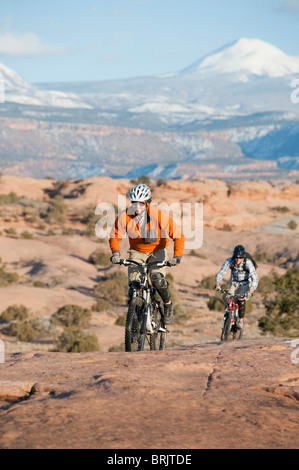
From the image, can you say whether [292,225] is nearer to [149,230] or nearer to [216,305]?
[216,305]

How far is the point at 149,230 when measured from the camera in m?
8.02

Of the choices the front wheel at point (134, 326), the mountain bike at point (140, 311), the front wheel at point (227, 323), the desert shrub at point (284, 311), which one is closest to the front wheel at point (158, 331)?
the mountain bike at point (140, 311)

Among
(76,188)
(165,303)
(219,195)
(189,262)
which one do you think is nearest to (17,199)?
(76,188)

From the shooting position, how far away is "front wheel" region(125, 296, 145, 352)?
795 cm

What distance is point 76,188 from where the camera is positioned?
6081 centimetres

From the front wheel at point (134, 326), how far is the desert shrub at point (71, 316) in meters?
13.5

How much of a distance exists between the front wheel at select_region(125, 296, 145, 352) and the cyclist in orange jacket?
0.26 metres

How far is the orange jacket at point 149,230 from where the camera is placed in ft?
26.1

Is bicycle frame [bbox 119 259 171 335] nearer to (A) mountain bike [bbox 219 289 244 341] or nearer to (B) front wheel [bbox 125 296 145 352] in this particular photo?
(B) front wheel [bbox 125 296 145 352]

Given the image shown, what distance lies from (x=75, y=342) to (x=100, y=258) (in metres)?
17.8

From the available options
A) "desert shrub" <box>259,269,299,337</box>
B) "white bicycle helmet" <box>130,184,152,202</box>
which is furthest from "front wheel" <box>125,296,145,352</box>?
"desert shrub" <box>259,269,299,337</box>

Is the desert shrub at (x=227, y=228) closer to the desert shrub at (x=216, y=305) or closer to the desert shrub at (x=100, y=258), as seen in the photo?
the desert shrub at (x=100, y=258)
